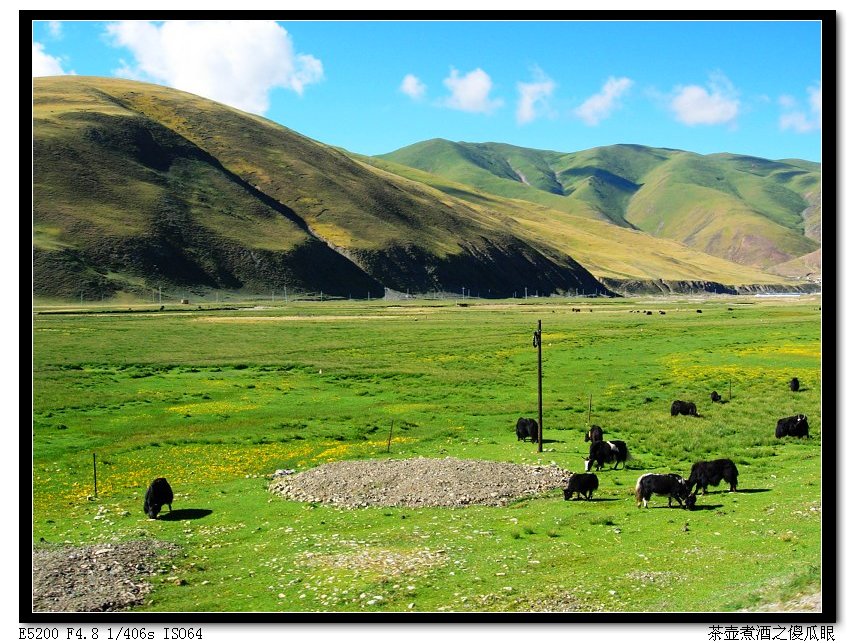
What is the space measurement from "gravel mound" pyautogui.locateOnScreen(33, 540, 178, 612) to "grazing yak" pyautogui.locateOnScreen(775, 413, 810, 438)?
2864 cm

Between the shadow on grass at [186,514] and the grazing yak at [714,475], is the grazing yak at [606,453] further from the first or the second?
the shadow on grass at [186,514]

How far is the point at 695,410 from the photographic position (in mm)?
43125

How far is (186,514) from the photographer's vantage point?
24.6 m

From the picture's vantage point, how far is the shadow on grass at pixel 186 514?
24112mm

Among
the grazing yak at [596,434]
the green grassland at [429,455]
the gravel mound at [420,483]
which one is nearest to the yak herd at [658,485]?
the green grassland at [429,455]

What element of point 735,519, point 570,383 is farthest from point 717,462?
point 570,383

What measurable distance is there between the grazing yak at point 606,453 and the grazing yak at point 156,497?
16.7m

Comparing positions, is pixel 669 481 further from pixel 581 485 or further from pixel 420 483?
pixel 420 483

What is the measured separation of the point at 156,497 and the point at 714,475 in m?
19.3

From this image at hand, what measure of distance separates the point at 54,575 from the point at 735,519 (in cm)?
1838

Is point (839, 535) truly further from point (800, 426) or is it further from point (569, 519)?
point (800, 426)

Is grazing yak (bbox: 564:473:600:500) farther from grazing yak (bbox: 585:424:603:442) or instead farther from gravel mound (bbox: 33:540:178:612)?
gravel mound (bbox: 33:540:178:612)

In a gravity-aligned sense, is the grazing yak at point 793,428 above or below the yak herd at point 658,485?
above

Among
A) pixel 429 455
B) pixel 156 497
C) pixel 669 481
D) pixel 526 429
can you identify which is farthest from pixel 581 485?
→ pixel 156 497
